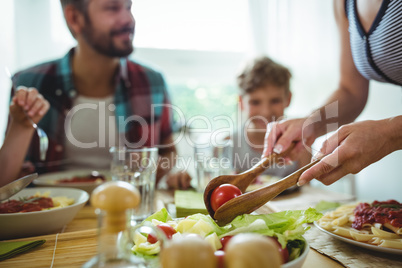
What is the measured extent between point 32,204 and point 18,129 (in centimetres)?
41

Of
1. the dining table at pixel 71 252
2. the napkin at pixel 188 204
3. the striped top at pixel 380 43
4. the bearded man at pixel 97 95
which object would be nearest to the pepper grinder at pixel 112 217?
the dining table at pixel 71 252

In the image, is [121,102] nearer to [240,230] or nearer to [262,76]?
[262,76]

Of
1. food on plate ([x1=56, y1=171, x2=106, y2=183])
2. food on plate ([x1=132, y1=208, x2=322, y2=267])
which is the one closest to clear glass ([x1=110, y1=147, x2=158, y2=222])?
food on plate ([x1=56, y1=171, x2=106, y2=183])

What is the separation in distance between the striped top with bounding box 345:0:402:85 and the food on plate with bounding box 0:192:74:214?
115cm

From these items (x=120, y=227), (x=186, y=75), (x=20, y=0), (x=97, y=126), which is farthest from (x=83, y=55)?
(x=120, y=227)

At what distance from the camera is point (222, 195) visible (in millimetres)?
735

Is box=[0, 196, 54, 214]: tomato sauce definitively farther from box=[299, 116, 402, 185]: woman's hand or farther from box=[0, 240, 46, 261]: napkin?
box=[299, 116, 402, 185]: woman's hand

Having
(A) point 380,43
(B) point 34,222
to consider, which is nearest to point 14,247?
(B) point 34,222

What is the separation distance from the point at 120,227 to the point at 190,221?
0.86 feet

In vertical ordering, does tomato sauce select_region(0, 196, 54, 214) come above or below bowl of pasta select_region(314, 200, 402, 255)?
above

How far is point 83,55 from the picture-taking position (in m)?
1.88

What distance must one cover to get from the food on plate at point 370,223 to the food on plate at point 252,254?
1.29ft

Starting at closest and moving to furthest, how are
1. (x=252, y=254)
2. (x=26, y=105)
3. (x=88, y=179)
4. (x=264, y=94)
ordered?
(x=252, y=254)
(x=26, y=105)
(x=88, y=179)
(x=264, y=94)

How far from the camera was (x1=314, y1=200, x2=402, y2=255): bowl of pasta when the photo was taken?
66 centimetres
